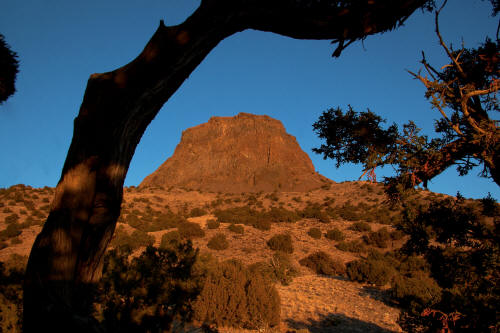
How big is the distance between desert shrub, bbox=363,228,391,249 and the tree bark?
19.0 meters

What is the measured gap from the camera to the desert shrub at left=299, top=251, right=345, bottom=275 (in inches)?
542

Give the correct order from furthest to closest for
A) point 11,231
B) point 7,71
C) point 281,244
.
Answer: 1. point 11,231
2. point 281,244
3. point 7,71

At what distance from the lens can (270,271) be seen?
12.8 meters

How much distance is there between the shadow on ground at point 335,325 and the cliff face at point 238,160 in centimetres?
4950

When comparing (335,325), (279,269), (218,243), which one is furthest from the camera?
(218,243)

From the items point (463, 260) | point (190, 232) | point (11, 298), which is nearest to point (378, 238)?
point (190, 232)

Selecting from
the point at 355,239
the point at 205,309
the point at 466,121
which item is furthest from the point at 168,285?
the point at 355,239

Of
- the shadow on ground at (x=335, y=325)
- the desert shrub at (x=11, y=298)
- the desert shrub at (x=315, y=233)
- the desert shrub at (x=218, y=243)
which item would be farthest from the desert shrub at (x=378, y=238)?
the desert shrub at (x=11, y=298)

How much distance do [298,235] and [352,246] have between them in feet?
12.9

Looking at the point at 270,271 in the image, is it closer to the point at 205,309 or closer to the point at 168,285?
the point at 205,309

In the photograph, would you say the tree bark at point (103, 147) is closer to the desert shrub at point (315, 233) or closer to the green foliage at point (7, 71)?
the green foliage at point (7, 71)

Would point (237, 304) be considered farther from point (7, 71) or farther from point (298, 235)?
point (298, 235)

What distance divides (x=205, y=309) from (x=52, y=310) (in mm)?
7167

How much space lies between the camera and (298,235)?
66.4 ft
